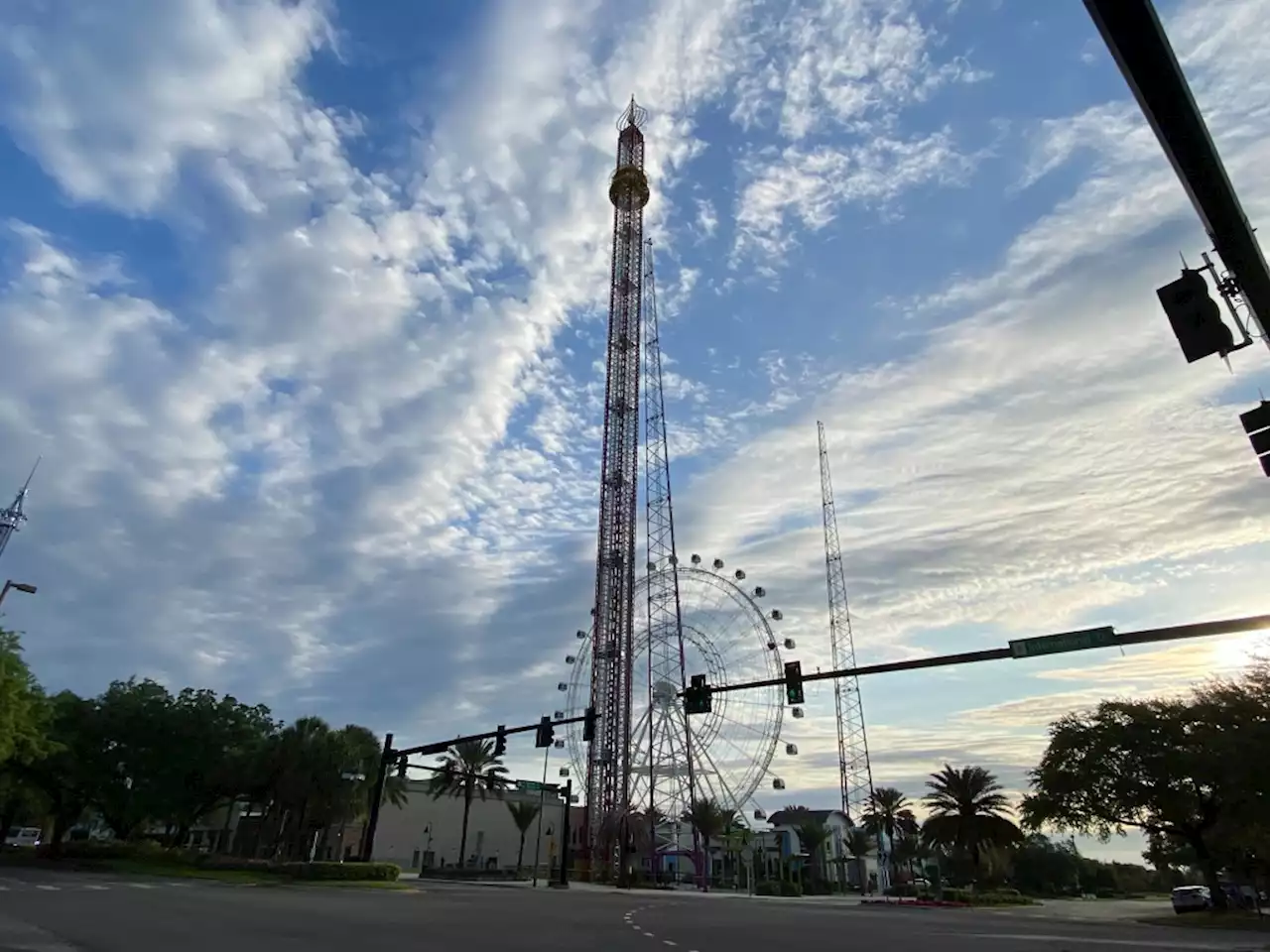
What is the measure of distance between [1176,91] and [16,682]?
44618mm

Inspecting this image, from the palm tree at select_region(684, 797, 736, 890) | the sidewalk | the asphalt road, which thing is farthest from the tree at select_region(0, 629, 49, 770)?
the palm tree at select_region(684, 797, 736, 890)

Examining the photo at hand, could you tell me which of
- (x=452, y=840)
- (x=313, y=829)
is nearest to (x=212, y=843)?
(x=452, y=840)

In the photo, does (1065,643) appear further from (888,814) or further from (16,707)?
(888,814)

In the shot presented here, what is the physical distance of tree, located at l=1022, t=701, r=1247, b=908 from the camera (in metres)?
44.3

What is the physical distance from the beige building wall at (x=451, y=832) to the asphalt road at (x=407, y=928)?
223 ft

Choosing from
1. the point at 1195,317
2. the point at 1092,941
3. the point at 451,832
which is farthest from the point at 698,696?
the point at 451,832

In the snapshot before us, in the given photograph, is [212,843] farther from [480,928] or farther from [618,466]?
[480,928]

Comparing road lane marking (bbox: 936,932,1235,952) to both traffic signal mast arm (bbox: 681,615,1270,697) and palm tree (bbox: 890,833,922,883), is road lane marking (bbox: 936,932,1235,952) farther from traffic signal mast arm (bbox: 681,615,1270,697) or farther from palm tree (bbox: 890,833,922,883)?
palm tree (bbox: 890,833,922,883)

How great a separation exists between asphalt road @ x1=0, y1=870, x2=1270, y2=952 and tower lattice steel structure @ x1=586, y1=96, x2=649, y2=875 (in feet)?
153

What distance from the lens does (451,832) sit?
330 feet

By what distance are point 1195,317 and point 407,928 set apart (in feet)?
64.8

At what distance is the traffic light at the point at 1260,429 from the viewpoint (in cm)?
890

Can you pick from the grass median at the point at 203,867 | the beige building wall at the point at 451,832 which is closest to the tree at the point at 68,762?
the grass median at the point at 203,867

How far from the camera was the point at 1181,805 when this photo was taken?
4447 cm
